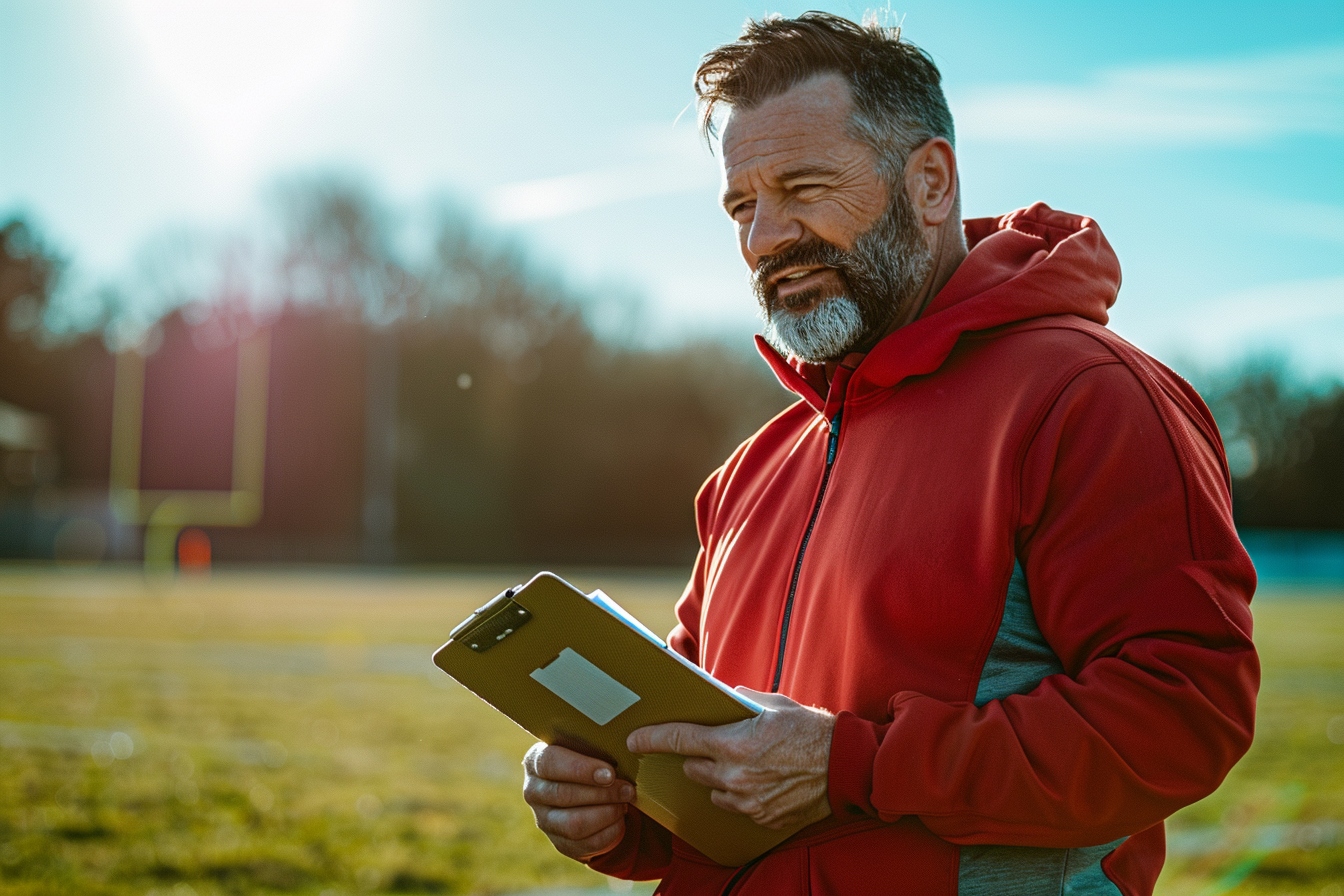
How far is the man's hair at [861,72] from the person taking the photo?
1905 millimetres

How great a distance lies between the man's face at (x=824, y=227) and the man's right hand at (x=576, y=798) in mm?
742

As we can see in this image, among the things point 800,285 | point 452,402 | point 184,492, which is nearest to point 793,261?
point 800,285

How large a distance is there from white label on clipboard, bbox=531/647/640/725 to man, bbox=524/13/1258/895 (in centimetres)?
6

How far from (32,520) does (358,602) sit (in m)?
18.8

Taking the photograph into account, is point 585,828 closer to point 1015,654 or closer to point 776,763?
point 776,763

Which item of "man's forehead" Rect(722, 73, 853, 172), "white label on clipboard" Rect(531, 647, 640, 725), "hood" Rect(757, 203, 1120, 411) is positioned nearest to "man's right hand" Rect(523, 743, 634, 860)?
"white label on clipboard" Rect(531, 647, 640, 725)

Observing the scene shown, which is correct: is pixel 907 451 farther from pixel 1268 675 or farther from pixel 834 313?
pixel 1268 675

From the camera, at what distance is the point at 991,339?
1701 millimetres

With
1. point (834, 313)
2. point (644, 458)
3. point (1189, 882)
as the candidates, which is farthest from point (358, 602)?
point (644, 458)

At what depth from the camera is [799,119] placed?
6.26 ft

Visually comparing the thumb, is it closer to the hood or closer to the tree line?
the hood

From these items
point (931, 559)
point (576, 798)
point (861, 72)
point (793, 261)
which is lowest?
point (576, 798)

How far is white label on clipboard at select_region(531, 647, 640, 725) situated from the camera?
1.55 metres

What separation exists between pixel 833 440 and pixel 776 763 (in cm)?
56
